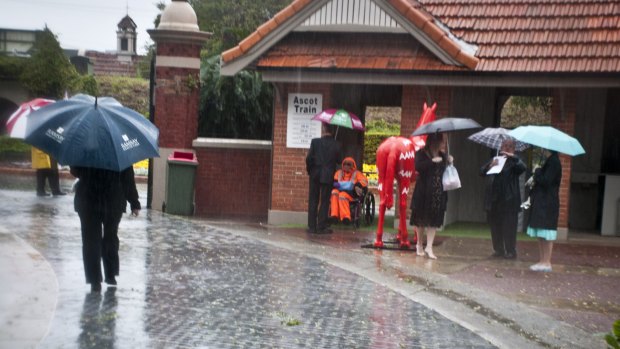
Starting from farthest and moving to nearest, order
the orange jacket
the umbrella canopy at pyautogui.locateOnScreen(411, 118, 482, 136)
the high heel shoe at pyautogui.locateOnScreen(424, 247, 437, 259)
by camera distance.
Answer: the orange jacket → the high heel shoe at pyautogui.locateOnScreen(424, 247, 437, 259) → the umbrella canopy at pyautogui.locateOnScreen(411, 118, 482, 136)

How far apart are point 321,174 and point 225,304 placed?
638 cm

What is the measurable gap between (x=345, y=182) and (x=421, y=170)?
10.8ft

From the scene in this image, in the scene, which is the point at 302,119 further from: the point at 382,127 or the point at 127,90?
the point at 127,90

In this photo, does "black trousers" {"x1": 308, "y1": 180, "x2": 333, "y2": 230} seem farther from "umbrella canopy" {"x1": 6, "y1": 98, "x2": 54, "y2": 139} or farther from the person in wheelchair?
"umbrella canopy" {"x1": 6, "y1": 98, "x2": 54, "y2": 139}

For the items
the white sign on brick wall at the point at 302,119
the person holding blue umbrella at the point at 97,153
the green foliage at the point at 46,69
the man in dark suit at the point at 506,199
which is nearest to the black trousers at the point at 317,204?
the white sign on brick wall at the point at 302,119

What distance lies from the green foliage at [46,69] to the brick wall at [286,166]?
13.0ft

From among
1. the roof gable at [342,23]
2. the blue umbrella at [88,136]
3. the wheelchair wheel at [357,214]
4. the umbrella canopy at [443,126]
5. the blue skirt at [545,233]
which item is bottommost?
the wheelchair wheel at [357,214]

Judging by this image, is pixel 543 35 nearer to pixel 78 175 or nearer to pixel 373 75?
pixel 373 75

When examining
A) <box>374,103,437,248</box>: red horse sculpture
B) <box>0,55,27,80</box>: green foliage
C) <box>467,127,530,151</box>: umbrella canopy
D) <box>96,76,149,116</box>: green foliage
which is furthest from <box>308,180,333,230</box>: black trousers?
<box>96,76,149,116</box>: green foliage

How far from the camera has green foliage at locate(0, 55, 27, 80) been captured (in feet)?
40.4

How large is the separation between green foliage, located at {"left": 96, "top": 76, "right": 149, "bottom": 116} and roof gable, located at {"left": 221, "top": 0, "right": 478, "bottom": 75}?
21.8 m

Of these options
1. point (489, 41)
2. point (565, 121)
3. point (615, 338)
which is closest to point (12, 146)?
point (489, 41)

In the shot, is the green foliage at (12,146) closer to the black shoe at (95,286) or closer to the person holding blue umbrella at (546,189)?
the black shoe at (95,286)

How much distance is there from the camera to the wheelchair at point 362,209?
16734mm
